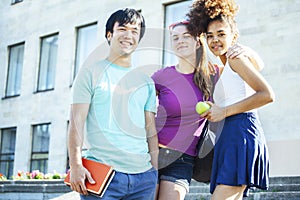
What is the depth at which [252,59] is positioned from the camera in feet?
12.1

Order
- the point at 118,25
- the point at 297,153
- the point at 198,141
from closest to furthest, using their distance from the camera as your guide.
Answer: the point at 118,25, the point at 198,141, the point at 297,153

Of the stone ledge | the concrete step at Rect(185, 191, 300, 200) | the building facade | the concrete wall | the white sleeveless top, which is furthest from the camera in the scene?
the building facade

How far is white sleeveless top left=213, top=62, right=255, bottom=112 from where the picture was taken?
146 inches

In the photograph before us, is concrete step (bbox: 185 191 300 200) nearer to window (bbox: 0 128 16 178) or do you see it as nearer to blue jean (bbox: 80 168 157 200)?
blue jean (bbox: 80 168 157 200)

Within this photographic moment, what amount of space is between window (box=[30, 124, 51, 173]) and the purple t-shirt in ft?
48.7

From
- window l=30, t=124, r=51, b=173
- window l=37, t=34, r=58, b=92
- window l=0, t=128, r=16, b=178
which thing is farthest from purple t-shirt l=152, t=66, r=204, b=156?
window l=0, t=128, r=16, b=178

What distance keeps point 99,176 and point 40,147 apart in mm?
16012

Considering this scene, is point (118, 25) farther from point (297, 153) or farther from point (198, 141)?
point (297, 153)

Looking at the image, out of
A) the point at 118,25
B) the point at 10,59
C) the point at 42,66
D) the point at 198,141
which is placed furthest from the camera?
the point at 10,59

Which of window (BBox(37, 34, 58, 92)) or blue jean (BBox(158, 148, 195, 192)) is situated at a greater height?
window (BBox(37, 34, 58, 92))

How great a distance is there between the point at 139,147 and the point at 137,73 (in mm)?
Result: 565

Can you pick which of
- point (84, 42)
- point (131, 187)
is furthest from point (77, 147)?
point (84, 42)

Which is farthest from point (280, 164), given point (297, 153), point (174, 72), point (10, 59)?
point (10, 59)

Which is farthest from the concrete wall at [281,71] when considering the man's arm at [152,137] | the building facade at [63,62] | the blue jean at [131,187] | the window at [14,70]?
the window at [14,70]
